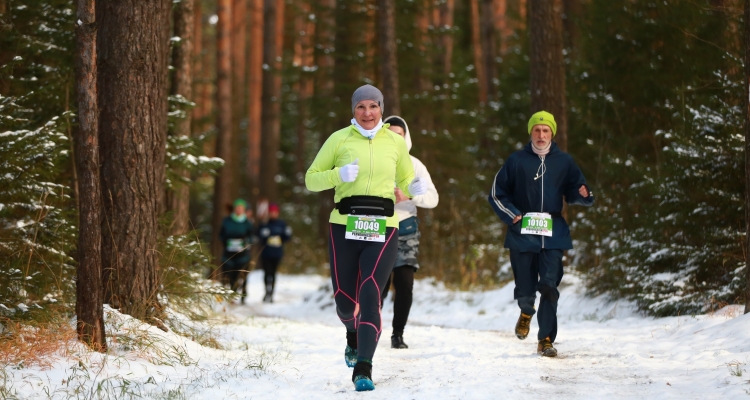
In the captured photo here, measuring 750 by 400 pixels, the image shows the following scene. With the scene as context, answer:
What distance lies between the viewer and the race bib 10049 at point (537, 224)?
27.2 ft

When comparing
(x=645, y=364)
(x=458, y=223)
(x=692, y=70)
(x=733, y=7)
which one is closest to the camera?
(x=645, y=364)

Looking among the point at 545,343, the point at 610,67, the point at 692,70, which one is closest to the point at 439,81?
the point at 610,67

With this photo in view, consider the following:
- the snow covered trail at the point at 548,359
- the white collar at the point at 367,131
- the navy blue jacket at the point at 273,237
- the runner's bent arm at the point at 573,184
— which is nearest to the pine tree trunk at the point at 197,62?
the navy blue jacket at the point at 273,237

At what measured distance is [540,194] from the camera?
8.43 meters

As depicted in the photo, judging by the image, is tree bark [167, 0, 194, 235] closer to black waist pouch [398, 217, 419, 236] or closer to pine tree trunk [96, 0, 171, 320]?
black waist pouch [398, 217, 419, 236]

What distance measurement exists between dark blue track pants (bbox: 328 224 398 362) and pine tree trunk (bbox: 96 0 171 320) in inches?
85.8

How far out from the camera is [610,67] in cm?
1594

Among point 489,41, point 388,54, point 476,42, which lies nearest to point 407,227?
point 388,54

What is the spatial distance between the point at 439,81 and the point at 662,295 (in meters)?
13.2

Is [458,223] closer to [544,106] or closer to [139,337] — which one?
[544,106]

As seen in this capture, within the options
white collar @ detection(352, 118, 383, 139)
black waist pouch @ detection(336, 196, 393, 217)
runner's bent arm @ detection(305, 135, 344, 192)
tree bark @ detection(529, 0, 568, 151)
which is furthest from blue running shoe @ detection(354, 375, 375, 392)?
tree bark @ detection(529, 0, 568, 151)

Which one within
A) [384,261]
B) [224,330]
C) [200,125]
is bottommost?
[224,330]

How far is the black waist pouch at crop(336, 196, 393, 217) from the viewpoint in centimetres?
672

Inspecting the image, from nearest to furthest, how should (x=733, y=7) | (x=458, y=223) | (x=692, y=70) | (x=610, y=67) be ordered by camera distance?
(x=733, y=7) < (x=692, y=70) < (x=610, y=67) < (x=458, y=223)
